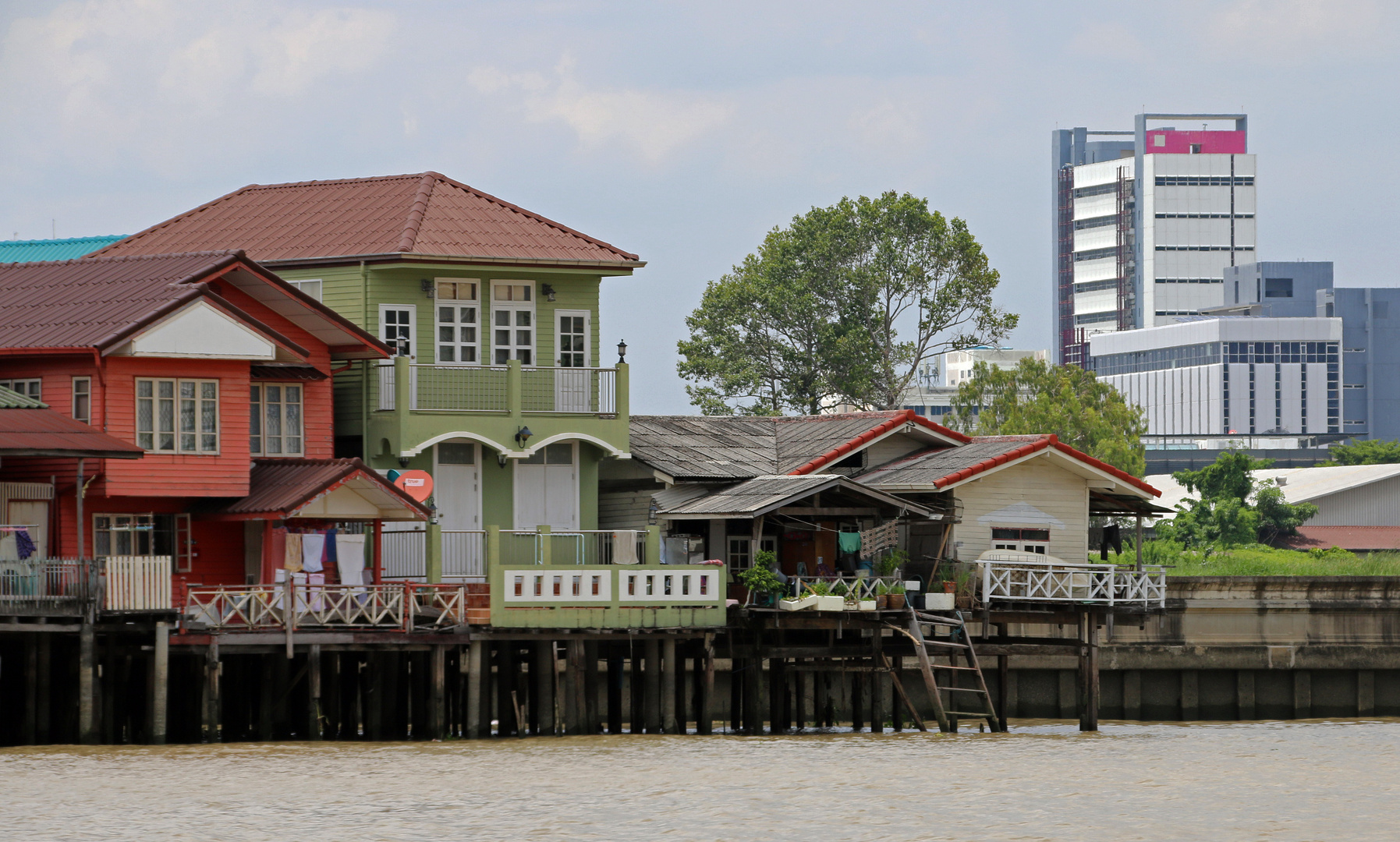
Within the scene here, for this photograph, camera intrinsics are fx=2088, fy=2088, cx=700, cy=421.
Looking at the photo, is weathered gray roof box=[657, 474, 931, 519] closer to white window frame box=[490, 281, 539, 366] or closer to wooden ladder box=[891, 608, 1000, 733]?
wooden ladder box=[891, 608, 1000, 733]

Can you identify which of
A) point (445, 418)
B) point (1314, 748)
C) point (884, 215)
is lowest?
point (1314, 748)

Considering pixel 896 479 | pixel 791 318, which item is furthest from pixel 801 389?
pixel 896 479

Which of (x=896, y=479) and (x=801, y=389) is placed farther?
(x=801, y=389)

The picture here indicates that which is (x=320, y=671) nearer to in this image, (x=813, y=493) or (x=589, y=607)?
(x=589, y=607)

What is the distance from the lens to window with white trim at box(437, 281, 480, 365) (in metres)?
40.7

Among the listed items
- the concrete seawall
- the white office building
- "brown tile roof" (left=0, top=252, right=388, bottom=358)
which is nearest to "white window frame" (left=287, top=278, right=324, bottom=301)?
"brown tile roof" (left=0, top=252, right=388, bottom=358)

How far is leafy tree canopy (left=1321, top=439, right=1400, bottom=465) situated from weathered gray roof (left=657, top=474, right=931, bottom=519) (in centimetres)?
8320

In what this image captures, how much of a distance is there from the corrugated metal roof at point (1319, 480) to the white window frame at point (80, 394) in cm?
5968

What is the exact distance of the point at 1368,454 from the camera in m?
117

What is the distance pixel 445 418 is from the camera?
39.7m

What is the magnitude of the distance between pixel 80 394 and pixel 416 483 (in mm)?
6453

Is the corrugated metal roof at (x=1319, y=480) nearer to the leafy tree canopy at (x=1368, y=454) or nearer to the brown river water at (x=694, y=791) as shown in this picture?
the leafy tree canopy at (x=1368, y=454)

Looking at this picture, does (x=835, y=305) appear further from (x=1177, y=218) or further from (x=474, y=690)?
(x=1177, y=218)

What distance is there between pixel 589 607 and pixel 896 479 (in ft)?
27.9
